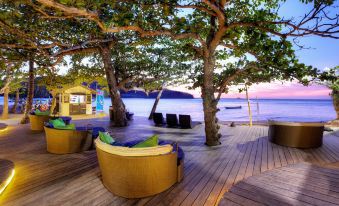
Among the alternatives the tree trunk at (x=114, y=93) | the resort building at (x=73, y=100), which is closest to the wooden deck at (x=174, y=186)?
the tree trunk at (x=114, y=93)

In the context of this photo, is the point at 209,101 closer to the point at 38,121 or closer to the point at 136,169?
the point at 136,169

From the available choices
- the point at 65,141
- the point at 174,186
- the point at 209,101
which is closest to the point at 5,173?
the point at 65,141

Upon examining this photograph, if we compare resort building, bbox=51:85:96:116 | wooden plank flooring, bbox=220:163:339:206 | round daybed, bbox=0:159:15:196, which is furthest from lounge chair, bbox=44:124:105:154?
resort building, bbox=51:85:96:116

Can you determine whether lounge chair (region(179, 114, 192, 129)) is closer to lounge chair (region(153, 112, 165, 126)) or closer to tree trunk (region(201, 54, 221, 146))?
lounge chair (region(153, 112, 165, 126))

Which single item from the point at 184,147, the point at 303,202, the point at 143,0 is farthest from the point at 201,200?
the point at 143,0

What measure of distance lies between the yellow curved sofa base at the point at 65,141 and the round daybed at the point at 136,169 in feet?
9.30

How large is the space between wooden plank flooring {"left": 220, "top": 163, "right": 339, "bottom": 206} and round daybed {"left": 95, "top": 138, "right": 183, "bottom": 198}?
111 cm

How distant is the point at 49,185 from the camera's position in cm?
384

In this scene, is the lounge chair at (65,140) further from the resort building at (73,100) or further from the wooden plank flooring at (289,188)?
the resort building at (73,100)

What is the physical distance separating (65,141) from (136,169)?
3.72 meters

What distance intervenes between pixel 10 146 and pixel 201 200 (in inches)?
283

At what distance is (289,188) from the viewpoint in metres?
3.45

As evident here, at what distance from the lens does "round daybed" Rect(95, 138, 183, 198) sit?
3.20 metres

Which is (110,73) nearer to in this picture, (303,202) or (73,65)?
(73,65)
